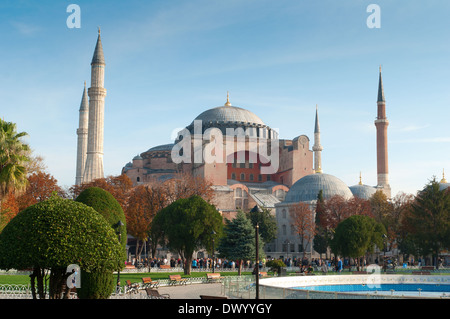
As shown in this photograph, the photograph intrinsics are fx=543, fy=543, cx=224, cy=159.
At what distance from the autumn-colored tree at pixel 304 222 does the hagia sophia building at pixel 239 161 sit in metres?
2.16

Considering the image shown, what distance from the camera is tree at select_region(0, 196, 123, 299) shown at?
32.8 feet

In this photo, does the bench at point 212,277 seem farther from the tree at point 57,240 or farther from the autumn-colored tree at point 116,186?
the autumn-colored tree at point 116,186

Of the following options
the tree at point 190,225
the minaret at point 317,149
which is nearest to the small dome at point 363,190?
the minaret at point 317,149

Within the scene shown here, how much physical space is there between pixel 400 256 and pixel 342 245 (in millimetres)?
22494

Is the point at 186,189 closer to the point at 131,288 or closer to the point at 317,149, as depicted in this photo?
the point at 131,288

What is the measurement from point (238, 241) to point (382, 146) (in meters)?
37.0

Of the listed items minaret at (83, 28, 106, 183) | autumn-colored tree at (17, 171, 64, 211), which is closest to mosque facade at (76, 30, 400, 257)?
minaret at (83, 28, 106, 183)

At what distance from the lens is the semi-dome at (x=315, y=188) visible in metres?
54.5

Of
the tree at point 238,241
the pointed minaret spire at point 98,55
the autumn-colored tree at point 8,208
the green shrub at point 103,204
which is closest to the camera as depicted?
the green shrub at point 103,204

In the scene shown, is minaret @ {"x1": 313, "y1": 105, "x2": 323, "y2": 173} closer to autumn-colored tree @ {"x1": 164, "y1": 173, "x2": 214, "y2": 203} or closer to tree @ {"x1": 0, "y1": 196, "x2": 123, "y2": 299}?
autumn-colored tree @ {"x1": 164, "y1": 173, "x2": 214, "y2": 203}

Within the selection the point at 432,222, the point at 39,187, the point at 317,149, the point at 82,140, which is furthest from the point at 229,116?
the point at 432,222

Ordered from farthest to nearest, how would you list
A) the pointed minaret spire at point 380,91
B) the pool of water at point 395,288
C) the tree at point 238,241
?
the pointed minaret spire at point 380,91 → the tree at point 238,241 → the pool of water at point 395,288

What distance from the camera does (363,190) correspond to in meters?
63.5
